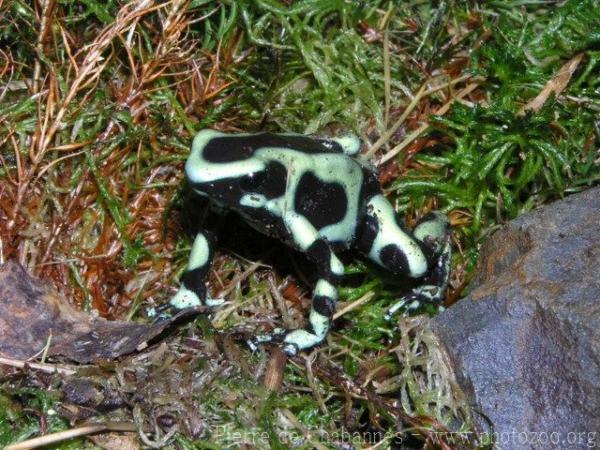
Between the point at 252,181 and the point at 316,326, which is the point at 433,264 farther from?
the point at 252,181


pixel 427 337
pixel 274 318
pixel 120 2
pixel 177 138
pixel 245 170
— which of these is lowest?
pixel 274 318

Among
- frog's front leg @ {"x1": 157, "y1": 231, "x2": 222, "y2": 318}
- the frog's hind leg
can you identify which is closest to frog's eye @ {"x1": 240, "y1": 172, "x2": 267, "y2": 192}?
frog's front leg @ {"x1": 157, "y1": 231, "x2": 222, "y2": 318}

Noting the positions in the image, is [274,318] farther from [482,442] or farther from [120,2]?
[120,2]

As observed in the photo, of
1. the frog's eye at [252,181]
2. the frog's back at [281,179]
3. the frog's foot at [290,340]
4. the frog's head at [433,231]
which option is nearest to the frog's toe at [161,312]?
the frog's foot at [290,340]

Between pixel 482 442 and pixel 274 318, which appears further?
pixel 274 318

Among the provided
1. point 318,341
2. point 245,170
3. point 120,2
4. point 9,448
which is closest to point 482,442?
point 318,341

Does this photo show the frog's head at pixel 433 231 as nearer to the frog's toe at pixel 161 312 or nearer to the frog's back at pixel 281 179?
the frog's back at pixel 281 179

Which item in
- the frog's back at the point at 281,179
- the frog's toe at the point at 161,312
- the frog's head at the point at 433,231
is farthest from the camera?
the frog's head at the point at 433,231

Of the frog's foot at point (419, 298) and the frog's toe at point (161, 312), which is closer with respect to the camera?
the frog's toe at point (161, 312)

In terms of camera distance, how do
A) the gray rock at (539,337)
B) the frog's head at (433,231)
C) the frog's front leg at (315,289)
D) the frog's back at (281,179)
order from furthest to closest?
the frog's head at (433,231)
the frog's front leg at (315,289)
the frog's back at (281,179)
the gray rock at (539,337)
